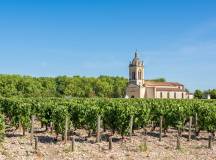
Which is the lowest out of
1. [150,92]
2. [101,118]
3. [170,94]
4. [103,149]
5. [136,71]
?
[103,149]

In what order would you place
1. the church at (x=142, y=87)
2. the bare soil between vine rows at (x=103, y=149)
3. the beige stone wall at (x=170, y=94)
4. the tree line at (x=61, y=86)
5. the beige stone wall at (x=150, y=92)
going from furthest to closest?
the beige stone wall at (x=170, y=94), the beige stone wall at (x=150, y=92), the church at (x=142, y=87), the tree line at (x=61, y=86), the bare soil between vine rows at (x=103, y=149)

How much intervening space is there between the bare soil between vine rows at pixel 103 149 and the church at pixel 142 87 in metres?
112

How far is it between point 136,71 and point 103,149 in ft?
387

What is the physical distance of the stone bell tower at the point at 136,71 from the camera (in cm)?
14218

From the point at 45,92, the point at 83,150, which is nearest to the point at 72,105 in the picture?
the point at 83,150

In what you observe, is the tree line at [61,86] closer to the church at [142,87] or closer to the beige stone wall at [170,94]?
the church at [142,87]

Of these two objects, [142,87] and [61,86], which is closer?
[61,86]

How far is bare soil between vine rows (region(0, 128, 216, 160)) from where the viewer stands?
22661 mm

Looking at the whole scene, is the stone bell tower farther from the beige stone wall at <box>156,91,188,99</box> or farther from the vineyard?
the vineyard

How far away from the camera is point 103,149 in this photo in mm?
25156

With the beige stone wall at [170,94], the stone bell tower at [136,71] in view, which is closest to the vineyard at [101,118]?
the stone bell tower at [136,71]

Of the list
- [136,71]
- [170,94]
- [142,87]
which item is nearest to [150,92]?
[142,87]

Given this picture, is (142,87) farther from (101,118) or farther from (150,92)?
(101,118)

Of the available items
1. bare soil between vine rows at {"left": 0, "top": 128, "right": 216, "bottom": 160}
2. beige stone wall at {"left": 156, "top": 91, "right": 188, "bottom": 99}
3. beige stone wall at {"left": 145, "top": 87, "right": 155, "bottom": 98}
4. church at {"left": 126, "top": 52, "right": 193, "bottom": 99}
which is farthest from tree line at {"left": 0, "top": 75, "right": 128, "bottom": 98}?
bare soil between vine rows at {"left": 0, "top": 128, "right": 216, "bottom": 160}
